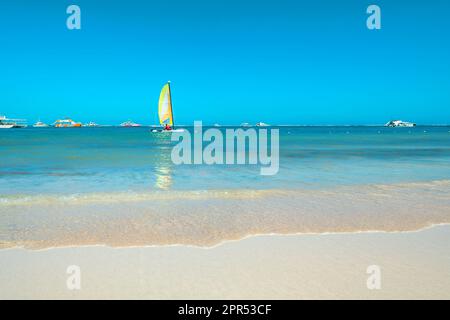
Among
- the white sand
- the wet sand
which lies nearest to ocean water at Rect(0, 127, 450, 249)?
the wet sand

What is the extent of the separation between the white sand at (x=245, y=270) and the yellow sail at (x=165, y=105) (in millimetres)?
60400

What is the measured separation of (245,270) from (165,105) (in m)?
62.1

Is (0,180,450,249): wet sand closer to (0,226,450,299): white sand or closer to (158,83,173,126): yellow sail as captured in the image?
(0,226,450,299): white sand

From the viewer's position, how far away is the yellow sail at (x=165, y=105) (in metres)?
64.1

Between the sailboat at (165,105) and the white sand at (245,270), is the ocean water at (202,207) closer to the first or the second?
the white sand at (245,270)

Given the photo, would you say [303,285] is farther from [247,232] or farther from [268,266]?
[247,232]

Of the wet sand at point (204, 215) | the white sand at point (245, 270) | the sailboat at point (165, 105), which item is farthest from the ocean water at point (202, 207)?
the sailboat at point (165, 105)

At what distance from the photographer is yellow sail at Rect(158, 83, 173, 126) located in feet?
210

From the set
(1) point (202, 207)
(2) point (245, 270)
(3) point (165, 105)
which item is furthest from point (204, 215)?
(3) point (165, 105)

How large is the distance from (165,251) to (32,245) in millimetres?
1971

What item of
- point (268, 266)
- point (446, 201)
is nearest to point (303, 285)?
point (268, 266)

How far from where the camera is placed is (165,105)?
64.8 m

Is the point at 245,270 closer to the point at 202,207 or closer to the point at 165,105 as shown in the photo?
the point at 202,207

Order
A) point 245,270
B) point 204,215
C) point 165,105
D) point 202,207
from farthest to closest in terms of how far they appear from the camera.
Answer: point 165,105 < point 202,207 < point 204,215 < point 245,270
